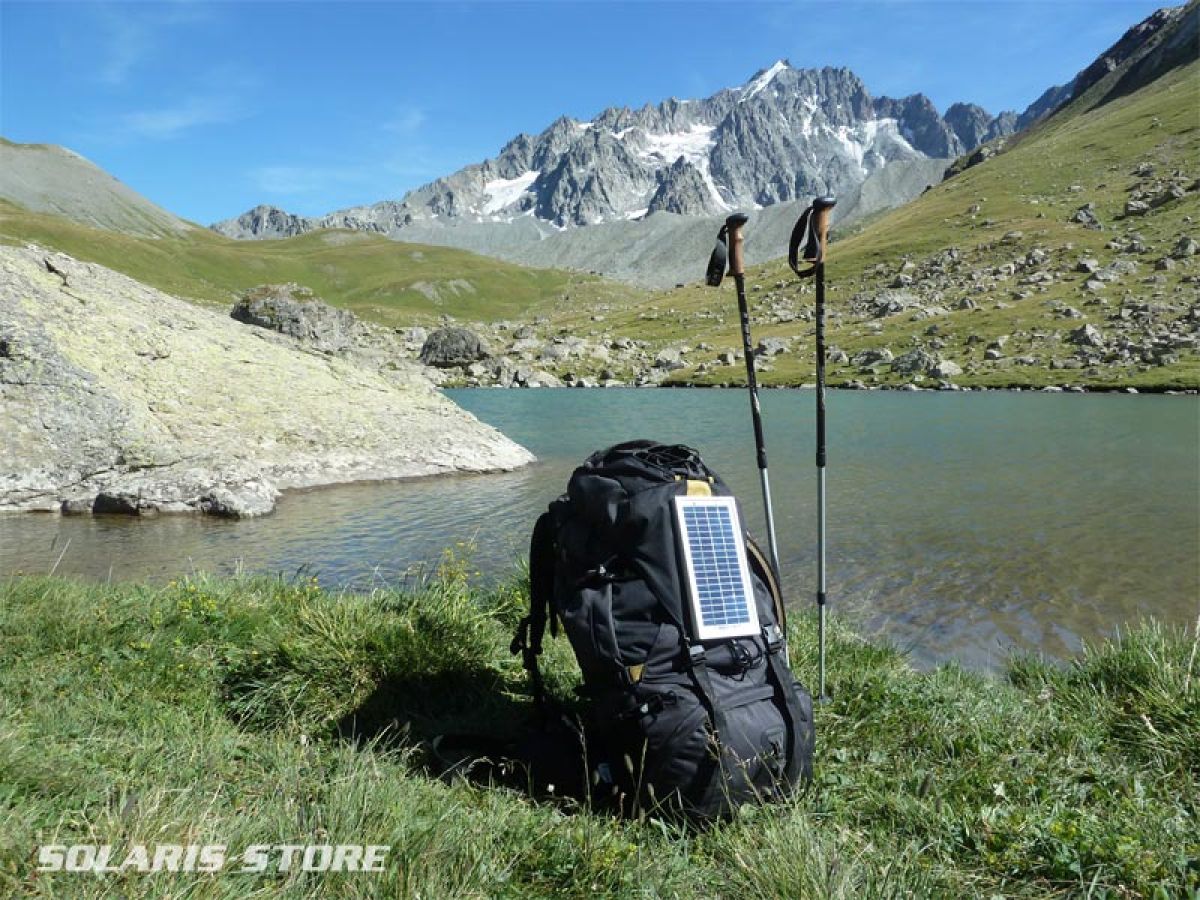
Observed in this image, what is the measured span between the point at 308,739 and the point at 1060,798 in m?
4.72

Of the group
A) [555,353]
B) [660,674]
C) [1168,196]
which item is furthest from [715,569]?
[1168,196]

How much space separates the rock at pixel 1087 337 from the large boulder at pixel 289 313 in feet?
235

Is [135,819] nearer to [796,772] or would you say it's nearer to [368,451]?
[796,772]

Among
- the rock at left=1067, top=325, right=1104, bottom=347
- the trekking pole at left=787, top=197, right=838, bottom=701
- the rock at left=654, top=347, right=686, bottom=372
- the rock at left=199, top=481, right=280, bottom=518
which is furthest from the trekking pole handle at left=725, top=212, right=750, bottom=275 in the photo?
the rock at left=654, top=347, right=686, bottom=372

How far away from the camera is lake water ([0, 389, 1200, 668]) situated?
11.0 metres

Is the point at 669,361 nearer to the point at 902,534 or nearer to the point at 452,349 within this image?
the point at 452,349

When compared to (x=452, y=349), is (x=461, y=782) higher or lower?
lower

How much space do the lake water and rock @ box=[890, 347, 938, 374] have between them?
43712 millimetres

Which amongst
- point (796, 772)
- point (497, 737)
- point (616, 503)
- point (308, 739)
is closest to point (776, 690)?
point (796, 772)

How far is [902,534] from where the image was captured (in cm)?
1576

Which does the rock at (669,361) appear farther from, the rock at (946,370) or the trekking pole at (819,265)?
the trekking pole at (819,265)

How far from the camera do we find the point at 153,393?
1809 cm

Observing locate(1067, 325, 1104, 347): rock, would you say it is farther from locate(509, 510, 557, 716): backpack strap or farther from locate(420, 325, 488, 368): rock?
locate(509, 510, 557, 716): backpack strap

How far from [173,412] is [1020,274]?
116982mm
